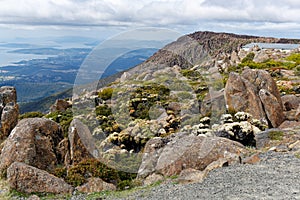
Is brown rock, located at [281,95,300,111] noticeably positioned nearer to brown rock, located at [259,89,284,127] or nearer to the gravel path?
brown rock, located at [259,89,284,127]

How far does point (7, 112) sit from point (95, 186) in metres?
11.1

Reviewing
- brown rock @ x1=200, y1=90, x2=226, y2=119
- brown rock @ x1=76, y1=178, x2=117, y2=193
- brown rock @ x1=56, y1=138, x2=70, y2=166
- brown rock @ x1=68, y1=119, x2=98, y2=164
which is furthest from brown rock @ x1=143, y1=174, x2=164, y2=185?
brown rock @ x1=200, y1=90, x2=226, y2=119

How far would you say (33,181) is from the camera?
13805 millimetres

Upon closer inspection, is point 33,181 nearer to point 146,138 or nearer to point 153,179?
point 153,179

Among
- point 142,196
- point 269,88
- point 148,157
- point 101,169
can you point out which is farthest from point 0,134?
point 269,88

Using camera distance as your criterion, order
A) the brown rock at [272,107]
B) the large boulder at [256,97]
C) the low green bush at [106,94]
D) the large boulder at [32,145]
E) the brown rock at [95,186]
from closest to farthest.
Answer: the brown rock at [95,186], the large boulder at [32,145], the brown rock at [272,107], the large boulder at [256,97], the low green bush at [106,94]

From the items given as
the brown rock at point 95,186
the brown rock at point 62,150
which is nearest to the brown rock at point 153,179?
the brown rock at point 95,186

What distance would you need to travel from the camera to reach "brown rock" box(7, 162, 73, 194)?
44.7 ft

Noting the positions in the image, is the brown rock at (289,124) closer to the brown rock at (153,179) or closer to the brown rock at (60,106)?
the brown rock at (153,179)

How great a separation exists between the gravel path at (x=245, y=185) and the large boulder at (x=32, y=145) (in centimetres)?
A: 614

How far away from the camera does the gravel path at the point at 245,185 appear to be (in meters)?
9.89

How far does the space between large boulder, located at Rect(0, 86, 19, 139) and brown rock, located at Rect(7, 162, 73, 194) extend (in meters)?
8.09

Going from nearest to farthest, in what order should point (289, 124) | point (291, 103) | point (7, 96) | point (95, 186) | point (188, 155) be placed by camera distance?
point (95, 186)
point (188, 155)
point (289, 124)
point (291, 103)
point (7, 96)

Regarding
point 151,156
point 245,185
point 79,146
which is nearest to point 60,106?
point 79,146
